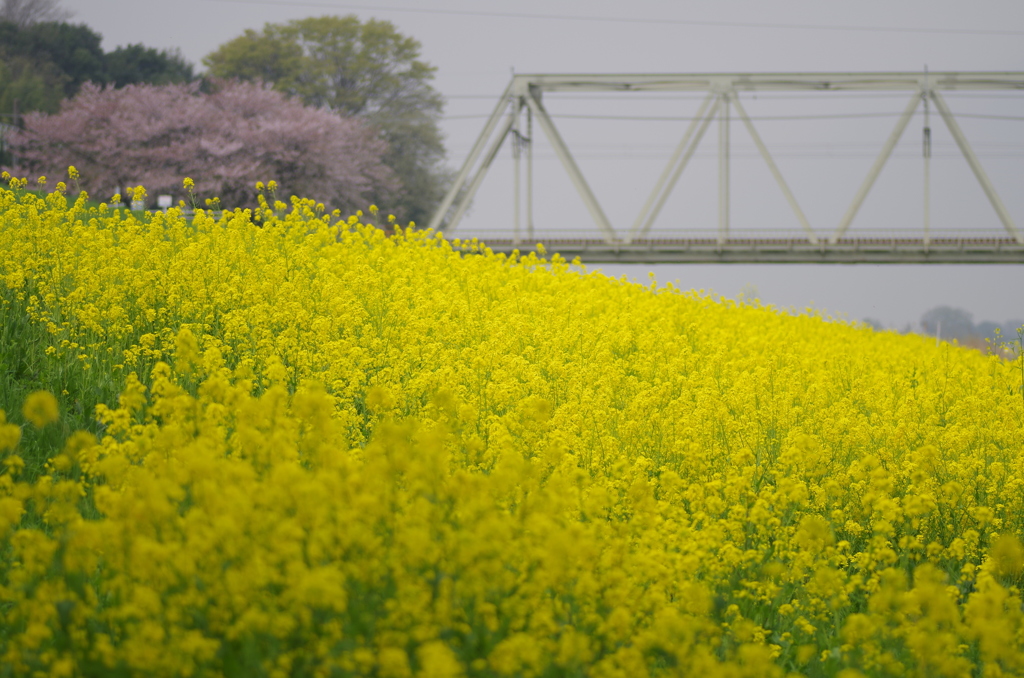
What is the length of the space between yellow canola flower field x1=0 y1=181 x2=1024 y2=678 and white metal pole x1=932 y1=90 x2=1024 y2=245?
13304mm

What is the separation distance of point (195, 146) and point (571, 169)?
Result: 32.6 feet

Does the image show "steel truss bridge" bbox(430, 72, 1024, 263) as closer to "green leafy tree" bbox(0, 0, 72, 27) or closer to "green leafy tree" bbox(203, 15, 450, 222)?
"green leafy tree" bbox(203, 15, 450, 222)

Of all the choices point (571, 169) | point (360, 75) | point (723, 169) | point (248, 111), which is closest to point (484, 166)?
point (571, 169)

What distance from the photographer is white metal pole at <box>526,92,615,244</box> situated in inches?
795

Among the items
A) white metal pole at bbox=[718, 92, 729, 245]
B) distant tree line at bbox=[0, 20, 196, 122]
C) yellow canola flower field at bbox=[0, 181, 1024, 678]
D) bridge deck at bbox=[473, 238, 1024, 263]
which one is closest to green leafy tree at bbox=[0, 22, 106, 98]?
distant tree line at bbox=[0, 20, 196, 122]

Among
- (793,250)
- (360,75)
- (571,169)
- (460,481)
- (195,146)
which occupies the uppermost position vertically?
(360,75)

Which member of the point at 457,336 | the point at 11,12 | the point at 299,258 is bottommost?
the point at 457,336

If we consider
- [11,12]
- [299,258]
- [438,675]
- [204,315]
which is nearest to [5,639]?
[438,675]

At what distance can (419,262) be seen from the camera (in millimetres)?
9234

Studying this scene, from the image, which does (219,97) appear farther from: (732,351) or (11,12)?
(732,351)

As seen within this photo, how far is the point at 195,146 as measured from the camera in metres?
23.0

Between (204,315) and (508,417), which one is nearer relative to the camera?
(508,417)

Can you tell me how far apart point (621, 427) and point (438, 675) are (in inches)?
131

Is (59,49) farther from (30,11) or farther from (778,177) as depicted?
(778,177)
